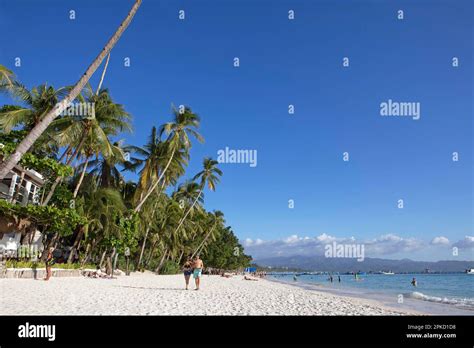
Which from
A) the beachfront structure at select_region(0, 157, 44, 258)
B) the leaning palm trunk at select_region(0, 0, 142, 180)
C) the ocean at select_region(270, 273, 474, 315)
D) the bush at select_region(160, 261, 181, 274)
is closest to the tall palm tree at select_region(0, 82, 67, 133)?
the beachfront structure at select_region(0, 157, 44, 258)

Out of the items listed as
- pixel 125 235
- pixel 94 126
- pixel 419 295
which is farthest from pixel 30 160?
pixel 419 295

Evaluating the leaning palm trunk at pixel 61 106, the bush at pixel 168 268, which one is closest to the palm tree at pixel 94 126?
the leaning palm trunk at pixel 61 106

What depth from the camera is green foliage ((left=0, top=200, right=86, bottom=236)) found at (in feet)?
53.6

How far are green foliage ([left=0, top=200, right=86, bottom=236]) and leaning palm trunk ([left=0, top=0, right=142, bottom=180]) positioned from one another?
584 centimetres

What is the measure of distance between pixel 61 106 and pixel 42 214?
28.4 feet

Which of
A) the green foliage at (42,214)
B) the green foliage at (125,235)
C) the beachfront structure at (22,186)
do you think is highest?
the beachfront structure at (22,186)

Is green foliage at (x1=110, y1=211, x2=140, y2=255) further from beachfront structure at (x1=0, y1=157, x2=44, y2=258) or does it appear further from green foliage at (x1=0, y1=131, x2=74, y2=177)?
green foliage at (x1=0, y1=131, x2=74, y2=177)

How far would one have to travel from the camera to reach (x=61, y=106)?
1076 centimetres

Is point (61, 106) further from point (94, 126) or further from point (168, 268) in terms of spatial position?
point (168, 268)

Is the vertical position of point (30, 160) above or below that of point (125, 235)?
above

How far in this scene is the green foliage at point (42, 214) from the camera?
1633 cm

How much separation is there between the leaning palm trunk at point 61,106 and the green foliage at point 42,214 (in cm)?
584

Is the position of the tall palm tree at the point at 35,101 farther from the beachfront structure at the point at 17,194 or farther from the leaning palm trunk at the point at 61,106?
the leaning palm trunk at the point at 61,106

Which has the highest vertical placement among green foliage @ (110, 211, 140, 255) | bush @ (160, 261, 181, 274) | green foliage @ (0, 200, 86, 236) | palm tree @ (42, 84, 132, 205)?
palm tree @ (42, 84, 132, 205)
